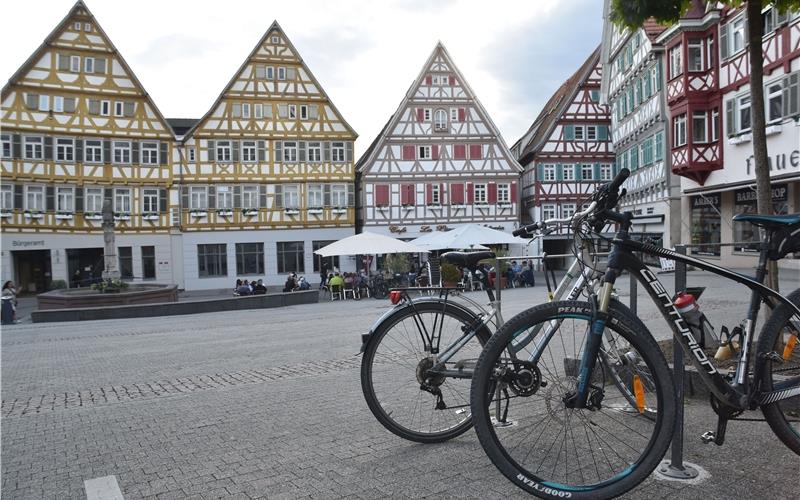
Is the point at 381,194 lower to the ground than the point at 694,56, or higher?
lower

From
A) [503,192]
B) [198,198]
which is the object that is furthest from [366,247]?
[503,192]

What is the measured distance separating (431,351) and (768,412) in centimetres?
173

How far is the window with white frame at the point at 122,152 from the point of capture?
35.2m

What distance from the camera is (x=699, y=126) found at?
24.0 metres

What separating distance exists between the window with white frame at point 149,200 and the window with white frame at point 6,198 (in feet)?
20.9

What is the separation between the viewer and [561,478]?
281 cm

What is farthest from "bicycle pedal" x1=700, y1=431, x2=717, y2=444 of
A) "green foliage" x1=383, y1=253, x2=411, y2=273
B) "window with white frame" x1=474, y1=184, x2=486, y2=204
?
"window with white frame" x1=474, y1=184, x2=486, y2=204

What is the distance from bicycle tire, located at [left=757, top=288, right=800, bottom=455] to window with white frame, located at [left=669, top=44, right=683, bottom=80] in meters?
24.1

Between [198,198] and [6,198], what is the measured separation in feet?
31.2

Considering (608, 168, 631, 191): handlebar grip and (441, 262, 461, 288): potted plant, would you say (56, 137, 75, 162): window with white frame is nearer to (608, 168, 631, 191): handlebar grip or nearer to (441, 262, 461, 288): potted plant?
(441, 262, 461, 288): potted plant

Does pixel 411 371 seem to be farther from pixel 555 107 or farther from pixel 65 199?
pixel 555 107

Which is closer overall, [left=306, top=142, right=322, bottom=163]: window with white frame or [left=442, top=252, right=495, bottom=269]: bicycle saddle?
[left=442, top=252, right=495, bottom=269]: bicycle saddle

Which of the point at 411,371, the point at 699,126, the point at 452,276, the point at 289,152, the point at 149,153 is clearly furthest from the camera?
the point at 289,152

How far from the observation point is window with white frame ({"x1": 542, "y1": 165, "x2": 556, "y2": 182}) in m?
40.0
